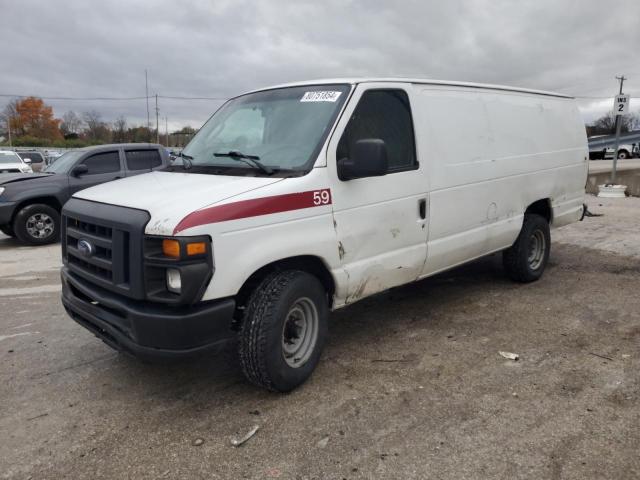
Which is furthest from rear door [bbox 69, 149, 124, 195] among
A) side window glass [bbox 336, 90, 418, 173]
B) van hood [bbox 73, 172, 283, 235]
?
side window glass [bbox 336, 90, 418, 173]

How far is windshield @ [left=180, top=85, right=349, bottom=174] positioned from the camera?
12.1ft

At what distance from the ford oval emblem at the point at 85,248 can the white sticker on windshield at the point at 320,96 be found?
1871 millimetres

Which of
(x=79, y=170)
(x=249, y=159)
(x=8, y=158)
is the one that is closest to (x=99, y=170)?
(x=79, y=170)

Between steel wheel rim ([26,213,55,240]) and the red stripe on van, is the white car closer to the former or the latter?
steel wheel rim ([26,213,55,240])

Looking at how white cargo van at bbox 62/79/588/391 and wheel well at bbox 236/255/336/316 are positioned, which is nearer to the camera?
white cargo van at bbox 62/79/588/391

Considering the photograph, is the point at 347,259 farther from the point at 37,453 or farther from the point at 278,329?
the point at 37,453

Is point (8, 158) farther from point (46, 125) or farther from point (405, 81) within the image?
point (46, 125)

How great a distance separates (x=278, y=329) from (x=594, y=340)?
2.84 meters

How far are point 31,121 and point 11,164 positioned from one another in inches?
2547

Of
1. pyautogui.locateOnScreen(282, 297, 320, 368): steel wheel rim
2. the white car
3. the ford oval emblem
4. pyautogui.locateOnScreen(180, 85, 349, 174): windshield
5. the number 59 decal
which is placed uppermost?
the white car

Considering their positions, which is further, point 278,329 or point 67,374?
point 67,374

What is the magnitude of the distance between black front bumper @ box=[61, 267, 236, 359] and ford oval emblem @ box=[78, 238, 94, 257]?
0.32 meters

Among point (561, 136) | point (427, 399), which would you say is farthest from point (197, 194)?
point (561, 136)

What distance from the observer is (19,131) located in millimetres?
72688
